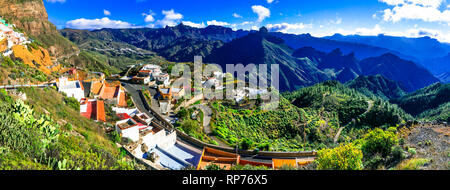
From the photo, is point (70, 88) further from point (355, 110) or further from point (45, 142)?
point (355, 110)

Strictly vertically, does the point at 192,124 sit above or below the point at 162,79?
below

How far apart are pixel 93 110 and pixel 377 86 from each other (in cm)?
15349

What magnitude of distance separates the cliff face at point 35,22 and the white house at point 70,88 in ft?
215

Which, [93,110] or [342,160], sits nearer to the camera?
[342,160]

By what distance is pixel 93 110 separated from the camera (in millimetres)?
19062

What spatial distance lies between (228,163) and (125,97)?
1710 cm

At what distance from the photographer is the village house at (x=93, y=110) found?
60.3 feet

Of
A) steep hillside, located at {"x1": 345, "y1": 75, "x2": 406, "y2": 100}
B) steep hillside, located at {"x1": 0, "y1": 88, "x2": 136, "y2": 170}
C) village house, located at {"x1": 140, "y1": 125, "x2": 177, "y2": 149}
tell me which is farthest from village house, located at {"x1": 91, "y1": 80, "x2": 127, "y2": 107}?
steep hillside, located at {"x1": 345, "y1": 75, "x2": 406, "y2": 100}

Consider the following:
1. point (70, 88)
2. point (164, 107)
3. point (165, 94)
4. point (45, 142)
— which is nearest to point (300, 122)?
point (165, 94)

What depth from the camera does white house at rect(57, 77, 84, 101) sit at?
69.3 ft

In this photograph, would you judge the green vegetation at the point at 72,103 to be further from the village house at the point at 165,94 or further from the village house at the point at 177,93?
the village house at the point at 177,93

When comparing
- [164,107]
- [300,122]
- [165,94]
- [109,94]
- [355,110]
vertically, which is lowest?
[300,122]
